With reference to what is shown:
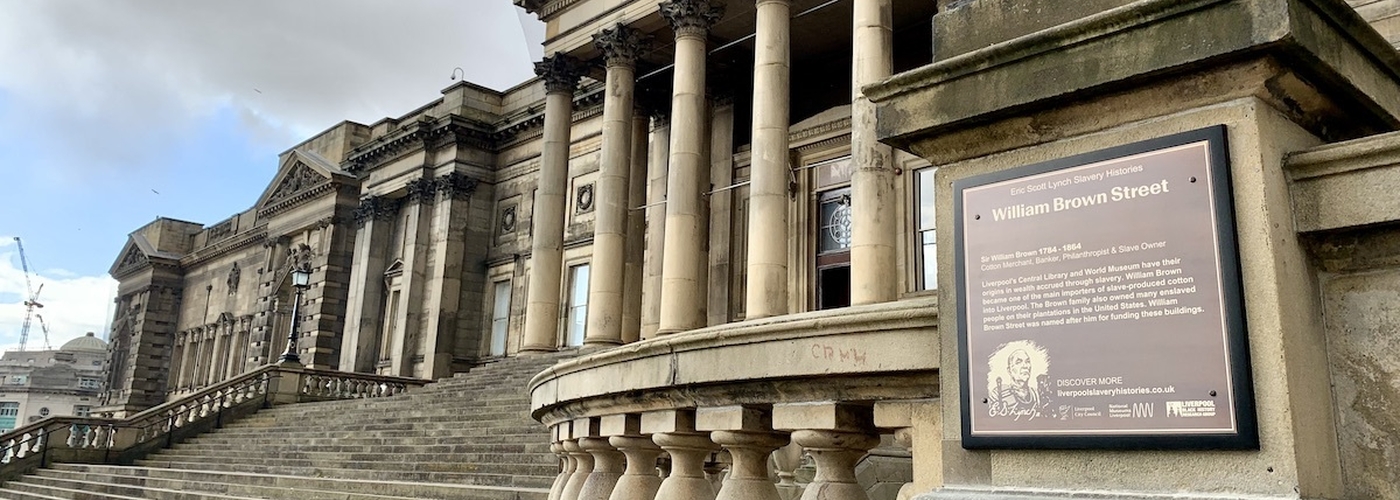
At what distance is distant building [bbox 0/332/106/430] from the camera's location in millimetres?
100875

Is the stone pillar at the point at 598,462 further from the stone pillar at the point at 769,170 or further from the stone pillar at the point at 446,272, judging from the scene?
the stone pillar at the point at 446,272

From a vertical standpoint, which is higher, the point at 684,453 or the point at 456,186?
the point at 456,186

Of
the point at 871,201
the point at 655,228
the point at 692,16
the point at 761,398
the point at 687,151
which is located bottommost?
the point at 761,398

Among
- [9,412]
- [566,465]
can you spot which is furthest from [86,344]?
[566,465]

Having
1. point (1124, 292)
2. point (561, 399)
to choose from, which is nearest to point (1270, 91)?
point (1124, 292)

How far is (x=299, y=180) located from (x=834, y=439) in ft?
132

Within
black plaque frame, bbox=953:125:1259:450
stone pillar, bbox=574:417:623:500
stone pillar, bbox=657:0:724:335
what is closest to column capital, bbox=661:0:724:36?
stone pillar, bbox=657:0:724:335

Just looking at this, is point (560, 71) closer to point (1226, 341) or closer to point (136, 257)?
point (1226, 341)

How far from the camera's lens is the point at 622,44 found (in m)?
21.8

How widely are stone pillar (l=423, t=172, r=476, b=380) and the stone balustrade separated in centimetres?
2515

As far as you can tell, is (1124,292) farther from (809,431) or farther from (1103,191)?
(809,431)

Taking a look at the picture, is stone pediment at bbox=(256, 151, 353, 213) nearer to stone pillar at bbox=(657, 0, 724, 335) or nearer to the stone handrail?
the stone handrail

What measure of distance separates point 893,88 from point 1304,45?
55.6 inches

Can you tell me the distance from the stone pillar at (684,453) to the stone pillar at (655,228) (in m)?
16.1
